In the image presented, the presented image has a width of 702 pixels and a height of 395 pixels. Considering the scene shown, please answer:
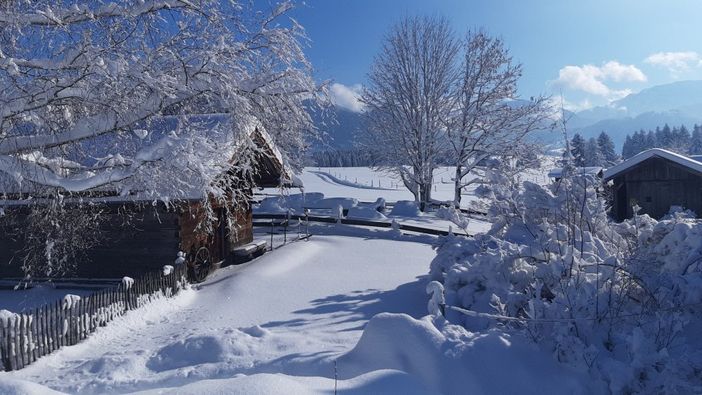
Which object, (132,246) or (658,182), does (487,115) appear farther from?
(132,246)

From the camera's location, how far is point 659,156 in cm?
2017

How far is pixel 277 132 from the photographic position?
8.09 m

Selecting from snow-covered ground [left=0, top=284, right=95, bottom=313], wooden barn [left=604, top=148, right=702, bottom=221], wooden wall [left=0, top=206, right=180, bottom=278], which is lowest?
snow-covered ground [left=0, top=284, right=95, bottom=313]

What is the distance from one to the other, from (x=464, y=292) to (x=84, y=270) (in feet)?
32.6

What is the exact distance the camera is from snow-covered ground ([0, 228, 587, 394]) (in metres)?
4.88

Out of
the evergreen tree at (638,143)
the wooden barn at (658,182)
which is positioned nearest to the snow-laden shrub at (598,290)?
the wooden barn at (658,182)

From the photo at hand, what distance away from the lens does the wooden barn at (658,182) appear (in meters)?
19.5

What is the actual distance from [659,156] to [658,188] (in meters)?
1.35

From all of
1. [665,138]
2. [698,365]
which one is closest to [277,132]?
[698,365]

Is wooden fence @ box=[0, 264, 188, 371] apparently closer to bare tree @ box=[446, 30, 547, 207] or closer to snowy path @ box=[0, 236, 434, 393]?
snowy path @ box=[0, 236, 434, 393]

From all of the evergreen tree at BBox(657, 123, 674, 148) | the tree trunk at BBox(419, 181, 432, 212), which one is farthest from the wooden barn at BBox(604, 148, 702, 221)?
the evergreen tree at BBox(657, 123, 674, 148)

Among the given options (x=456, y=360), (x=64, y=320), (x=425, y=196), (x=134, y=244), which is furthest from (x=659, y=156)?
(x=64, y=320)

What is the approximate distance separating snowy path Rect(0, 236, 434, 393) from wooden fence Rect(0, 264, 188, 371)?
194mm

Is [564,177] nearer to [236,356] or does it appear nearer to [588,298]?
[588,298]
